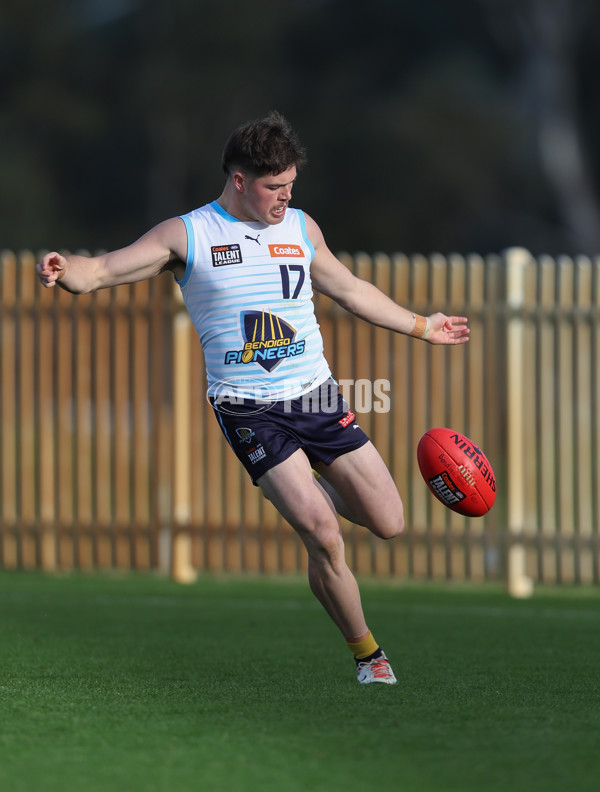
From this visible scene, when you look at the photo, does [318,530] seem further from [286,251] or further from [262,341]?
[286,251]

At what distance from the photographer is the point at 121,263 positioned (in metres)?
5.48

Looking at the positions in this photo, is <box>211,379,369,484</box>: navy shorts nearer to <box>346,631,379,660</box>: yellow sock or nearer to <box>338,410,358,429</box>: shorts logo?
<box>338,410,358,429</box>: shorts logo

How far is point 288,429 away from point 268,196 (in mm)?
972

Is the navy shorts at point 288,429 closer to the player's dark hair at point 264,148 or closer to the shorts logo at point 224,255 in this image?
the shorts logo at point 224,255

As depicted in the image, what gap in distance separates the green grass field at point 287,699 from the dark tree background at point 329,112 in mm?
24882

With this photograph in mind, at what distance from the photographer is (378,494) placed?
226 inches

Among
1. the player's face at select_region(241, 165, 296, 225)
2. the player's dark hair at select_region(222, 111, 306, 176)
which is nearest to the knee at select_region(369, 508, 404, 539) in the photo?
the player's face at select_region(241, 165, 296, 225)

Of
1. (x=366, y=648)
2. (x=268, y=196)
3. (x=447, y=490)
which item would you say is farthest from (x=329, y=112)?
(x=366, y=648)

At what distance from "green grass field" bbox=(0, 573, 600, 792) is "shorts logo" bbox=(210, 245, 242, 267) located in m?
1.76

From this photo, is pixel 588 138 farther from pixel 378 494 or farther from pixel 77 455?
pixel 378 494

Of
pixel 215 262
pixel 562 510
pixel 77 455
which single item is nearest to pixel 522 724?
pixel 215 262

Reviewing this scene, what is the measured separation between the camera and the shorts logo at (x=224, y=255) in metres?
5.62

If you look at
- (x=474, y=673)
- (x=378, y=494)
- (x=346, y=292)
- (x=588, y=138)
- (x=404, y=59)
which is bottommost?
(x=474, y=673)

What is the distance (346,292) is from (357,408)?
4.19 metres
